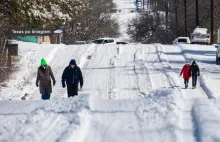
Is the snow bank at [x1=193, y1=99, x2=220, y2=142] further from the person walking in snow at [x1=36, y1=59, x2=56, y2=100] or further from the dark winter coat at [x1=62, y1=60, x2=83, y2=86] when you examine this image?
the person walking in snow at [x1=36, y1=59, x2=56, y2=100]

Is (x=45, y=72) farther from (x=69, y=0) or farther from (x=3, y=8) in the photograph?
(x=69, y=0)

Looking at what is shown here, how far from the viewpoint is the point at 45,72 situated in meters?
15.1

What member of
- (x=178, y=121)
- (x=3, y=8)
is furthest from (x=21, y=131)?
(x=3, y=8)

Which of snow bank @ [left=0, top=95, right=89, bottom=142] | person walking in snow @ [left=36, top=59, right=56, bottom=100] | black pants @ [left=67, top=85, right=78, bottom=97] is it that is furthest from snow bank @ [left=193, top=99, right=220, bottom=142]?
person walking in snow @ [left=36, top=59, right=56, bottom=100]

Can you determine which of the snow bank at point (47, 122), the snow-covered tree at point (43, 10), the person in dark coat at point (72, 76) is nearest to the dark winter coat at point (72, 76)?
the person in dark coat at point (72, 76)

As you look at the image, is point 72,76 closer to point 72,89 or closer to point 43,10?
point 72,89

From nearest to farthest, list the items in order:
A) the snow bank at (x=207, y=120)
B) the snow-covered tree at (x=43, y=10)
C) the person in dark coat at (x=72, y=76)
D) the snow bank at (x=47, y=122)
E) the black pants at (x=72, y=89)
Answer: the snow bank at (x=207, y=120), the snow bank at (x=47, y=122), the person in dark coat at (x=72, y=76), the black pants at (x=72, y=89), the snow-covered tree at (x=43, y=10)

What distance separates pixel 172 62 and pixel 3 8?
14.1 metres

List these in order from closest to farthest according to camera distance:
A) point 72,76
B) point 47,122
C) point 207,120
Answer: point 207,120 → point 47,122 → point 72,76

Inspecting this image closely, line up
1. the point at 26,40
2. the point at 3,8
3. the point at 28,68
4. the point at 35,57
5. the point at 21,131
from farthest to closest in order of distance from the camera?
the point at 26,40 → the point at 35,57 → the point at 28,68 → the point at 3,8 → the point at 21,131

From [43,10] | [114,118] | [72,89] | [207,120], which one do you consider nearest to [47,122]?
[114,118]

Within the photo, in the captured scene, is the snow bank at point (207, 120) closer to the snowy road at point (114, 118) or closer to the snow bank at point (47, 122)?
the snowy road at point (114, 118)

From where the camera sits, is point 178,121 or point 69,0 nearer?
point 178,121

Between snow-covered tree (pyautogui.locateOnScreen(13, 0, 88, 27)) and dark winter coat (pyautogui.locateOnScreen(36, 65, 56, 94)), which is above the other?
snow-covered tree (pyautogui.locateOnScreen(13, 0, 88, 27))
